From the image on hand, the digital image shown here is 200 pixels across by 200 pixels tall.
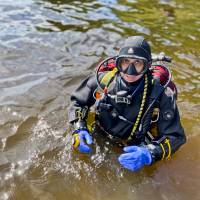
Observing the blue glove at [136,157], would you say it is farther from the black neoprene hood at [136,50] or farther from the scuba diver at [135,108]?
the black neoprene hood at [136,50]

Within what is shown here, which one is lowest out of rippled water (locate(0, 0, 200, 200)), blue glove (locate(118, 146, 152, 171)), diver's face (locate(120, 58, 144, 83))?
rippled water (locate(0, 0, 200, 200))

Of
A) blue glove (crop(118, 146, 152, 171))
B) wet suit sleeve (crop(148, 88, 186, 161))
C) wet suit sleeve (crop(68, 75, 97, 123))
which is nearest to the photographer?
blue glove (crop(118, 146, 152, 171))

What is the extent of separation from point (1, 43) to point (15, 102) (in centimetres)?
251

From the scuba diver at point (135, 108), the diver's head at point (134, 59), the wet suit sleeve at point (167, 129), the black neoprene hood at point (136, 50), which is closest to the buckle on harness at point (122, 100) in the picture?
the scuba diver at point (135, 108)

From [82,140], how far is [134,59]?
1082 mm

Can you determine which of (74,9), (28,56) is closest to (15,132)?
(28,56)

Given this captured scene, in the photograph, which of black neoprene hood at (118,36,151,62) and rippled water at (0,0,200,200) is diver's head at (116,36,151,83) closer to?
black neoprene hood at (118,36,151,62)

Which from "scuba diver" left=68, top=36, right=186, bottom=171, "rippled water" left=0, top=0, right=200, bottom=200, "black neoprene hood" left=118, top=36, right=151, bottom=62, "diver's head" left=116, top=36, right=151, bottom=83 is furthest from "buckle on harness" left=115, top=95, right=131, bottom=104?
"rippled water" left=0, top=0, right=200, bottom=200

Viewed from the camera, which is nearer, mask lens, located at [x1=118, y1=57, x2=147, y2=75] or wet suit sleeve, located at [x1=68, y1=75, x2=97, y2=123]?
mask lens, located at [x1=118, y1=57, x2=147, y2=75]

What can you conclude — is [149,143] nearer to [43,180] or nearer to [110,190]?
[110,190]

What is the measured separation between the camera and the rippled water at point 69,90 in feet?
14.2

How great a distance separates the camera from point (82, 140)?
4371mm

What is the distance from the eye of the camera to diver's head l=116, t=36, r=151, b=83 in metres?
4.04

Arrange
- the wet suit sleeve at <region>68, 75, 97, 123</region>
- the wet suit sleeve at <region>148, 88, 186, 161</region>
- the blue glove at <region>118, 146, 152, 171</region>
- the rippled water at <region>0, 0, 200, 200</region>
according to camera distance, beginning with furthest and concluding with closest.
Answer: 1. the wet suit sleeve at <region>68, 75, 97, 123</region>
2. the rippled water at <region>0, 0, 200, 200</region>
3. the wet suit sleeve at <region>148, 88, 186, 161</region>
4. the blue glove at <region>118, 146, 152, 171</region>
